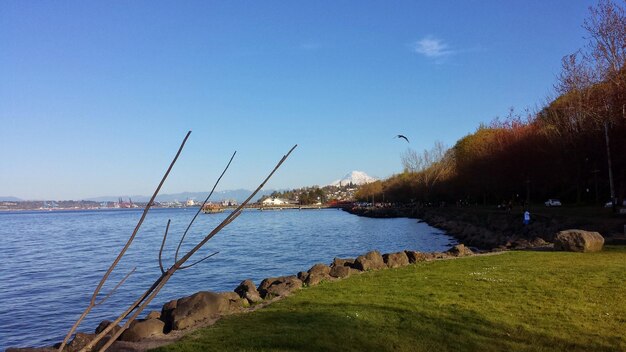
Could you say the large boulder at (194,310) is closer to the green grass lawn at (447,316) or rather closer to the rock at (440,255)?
the green grass lawn at (447,316)

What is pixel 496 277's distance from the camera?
14367 millimetres

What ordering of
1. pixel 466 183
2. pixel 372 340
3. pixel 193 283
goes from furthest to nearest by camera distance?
pixel 466 183
pixel 193 283
pixel 372 340

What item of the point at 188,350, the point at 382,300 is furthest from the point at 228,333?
the point at 382,300

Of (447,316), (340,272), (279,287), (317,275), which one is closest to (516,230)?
(340,272)

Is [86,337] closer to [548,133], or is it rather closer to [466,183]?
[548,133]

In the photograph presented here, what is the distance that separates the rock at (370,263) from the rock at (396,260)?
0.29 m

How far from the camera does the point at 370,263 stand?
18938 millimetres

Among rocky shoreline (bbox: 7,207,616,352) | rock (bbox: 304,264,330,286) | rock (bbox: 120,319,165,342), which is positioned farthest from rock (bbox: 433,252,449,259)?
rock (bbox: 120,319,165,342)

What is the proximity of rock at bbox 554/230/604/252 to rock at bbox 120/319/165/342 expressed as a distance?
16.9 meters

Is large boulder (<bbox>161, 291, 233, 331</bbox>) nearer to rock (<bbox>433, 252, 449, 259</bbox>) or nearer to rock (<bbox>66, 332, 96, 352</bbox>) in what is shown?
rock (<bbox>66, 332, 96, 352</bbox>)

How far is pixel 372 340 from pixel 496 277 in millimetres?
7319

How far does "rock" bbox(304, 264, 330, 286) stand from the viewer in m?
15.8

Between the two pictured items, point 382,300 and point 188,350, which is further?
point 382,300

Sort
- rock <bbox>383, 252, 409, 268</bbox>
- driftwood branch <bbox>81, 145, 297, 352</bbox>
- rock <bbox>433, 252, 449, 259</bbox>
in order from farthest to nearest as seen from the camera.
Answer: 1. rock <bbox>433, 252, 449, 259</bbox>
2. rock <bbox>383, 252, 409, 268</bbox>
3. driftwood branch <bbox>81, 145, 297, 352</bbox>
